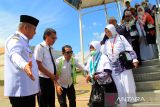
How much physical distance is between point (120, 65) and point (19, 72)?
10.2ft

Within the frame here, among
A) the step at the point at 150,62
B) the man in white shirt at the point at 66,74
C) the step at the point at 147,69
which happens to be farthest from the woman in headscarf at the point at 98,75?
the step at the point at 150,62

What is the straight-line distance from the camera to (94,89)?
20.0ft

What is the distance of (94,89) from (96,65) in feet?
1.54

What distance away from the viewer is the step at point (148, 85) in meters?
7.34

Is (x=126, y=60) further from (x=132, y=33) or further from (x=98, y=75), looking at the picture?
(x=132, y=33)

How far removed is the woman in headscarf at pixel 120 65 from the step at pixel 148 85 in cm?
83

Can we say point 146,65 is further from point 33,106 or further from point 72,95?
point 33,106

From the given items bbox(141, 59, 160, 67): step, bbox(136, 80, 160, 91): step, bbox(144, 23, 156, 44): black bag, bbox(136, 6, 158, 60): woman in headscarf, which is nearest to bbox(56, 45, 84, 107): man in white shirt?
bbox(136, 80, 160, 91): step

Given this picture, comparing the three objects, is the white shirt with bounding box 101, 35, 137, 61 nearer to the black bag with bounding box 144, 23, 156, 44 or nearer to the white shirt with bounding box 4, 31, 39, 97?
the black bag with bounding box 144, 23, 156, 44

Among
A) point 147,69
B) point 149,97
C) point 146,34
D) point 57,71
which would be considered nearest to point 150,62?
point 147,69

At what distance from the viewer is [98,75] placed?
5938mm

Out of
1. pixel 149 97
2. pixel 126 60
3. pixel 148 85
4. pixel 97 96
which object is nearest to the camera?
pixel 97 96

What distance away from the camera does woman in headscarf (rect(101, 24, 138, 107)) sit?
6477 millimetres

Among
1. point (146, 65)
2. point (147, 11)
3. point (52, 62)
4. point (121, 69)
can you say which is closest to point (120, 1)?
point (147, 11)
